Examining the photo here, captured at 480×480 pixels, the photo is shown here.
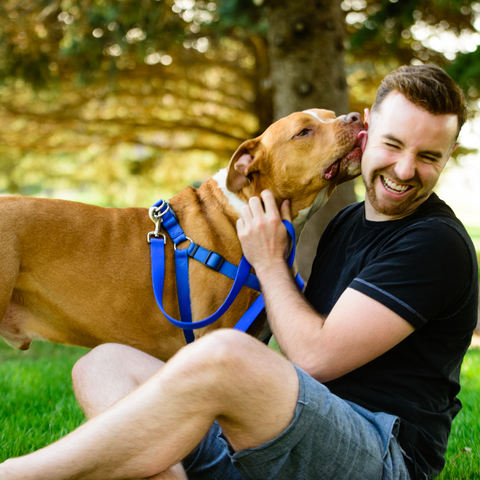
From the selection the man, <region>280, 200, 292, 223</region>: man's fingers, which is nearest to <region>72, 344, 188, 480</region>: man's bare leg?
the man

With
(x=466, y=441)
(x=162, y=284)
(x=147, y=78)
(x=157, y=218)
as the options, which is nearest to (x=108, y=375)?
(x=162, y=284)

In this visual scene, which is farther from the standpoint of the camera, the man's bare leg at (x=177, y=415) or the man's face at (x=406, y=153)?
the man's face at (x=406, y=153)

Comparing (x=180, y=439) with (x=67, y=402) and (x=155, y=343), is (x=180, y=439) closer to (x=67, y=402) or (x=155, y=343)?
(x=155, y=343)

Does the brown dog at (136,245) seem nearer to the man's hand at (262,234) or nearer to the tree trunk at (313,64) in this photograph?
the man's hand at (262,234)

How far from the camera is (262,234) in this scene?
2750 millimetres

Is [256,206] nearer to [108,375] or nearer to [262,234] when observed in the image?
[262,234]

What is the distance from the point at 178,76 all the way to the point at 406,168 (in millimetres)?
8185

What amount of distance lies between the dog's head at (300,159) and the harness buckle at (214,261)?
1.53ft

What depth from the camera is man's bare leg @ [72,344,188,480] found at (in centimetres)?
238

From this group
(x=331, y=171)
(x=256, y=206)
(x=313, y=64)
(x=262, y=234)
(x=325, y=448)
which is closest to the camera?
(x=325, y=448)

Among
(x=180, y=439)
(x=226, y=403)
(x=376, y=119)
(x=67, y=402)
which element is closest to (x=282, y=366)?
(x=226, y=403)

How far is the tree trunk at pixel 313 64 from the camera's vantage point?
6277 mm

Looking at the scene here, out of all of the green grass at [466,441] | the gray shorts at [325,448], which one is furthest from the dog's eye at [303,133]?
the green grass at [466,441]

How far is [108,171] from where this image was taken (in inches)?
446
